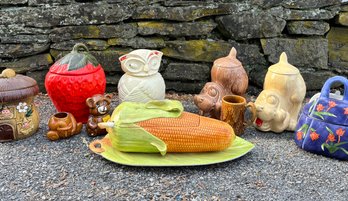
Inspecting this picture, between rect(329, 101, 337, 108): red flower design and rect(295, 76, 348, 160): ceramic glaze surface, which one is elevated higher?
rect(329, 101, 337, 108): red flower design

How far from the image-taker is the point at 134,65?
7.68 ft

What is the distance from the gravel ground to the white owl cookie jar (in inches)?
16.8

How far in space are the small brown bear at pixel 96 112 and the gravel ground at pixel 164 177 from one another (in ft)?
0.37

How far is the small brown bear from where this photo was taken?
7.40 ft

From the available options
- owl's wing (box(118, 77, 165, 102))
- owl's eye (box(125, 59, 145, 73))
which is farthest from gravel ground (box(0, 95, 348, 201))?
owl's eye (box(125, 59, 145, 73))

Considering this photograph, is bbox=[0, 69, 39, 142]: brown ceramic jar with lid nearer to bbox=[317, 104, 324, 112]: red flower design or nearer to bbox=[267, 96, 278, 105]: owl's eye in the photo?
bbox=[267, 96, 278, 105]: owl's eye

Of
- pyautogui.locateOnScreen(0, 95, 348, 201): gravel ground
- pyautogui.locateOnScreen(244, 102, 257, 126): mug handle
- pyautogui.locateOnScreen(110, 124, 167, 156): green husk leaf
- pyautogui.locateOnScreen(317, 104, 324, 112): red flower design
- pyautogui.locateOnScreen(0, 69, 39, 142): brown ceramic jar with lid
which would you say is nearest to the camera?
pyautogui.locateOnScreen(0, 95, 348, 201): gravel ground

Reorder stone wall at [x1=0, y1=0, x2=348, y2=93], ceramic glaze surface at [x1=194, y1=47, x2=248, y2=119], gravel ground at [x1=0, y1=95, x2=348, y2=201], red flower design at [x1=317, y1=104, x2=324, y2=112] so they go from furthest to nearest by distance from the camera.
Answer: stone wall at [x1=0, y1=0, x2=348, y2=93]
ceramic glaze surface at [x1=194, y1=47, x2=248, y2=119]
red flower design at [x1=317, y1=104, x2=324, y2=112]
gravel ground at [x1=0, y1=95, x2=348, y2=201]

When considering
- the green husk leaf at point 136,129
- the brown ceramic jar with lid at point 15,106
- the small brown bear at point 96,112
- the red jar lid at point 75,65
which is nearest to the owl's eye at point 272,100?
the green husk leaf at point 136,129

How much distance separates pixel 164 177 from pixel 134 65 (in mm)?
775

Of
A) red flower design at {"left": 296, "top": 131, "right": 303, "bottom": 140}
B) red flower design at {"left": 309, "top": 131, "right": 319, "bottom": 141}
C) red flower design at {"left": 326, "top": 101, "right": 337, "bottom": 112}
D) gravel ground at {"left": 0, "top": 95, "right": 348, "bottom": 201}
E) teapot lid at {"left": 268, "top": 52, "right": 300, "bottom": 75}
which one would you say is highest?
teapot lid at {"left": 268, "top": 52, "right": 300, "bottom": 75}

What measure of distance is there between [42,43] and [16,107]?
76cm

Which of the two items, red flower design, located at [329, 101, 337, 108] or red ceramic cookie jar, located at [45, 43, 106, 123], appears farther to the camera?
red ceramic cookie jar, located at [45, 43, 106, 123]

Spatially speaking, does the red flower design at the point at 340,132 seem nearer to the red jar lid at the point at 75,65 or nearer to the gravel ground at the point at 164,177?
the gravel ground at the point at 164,177
